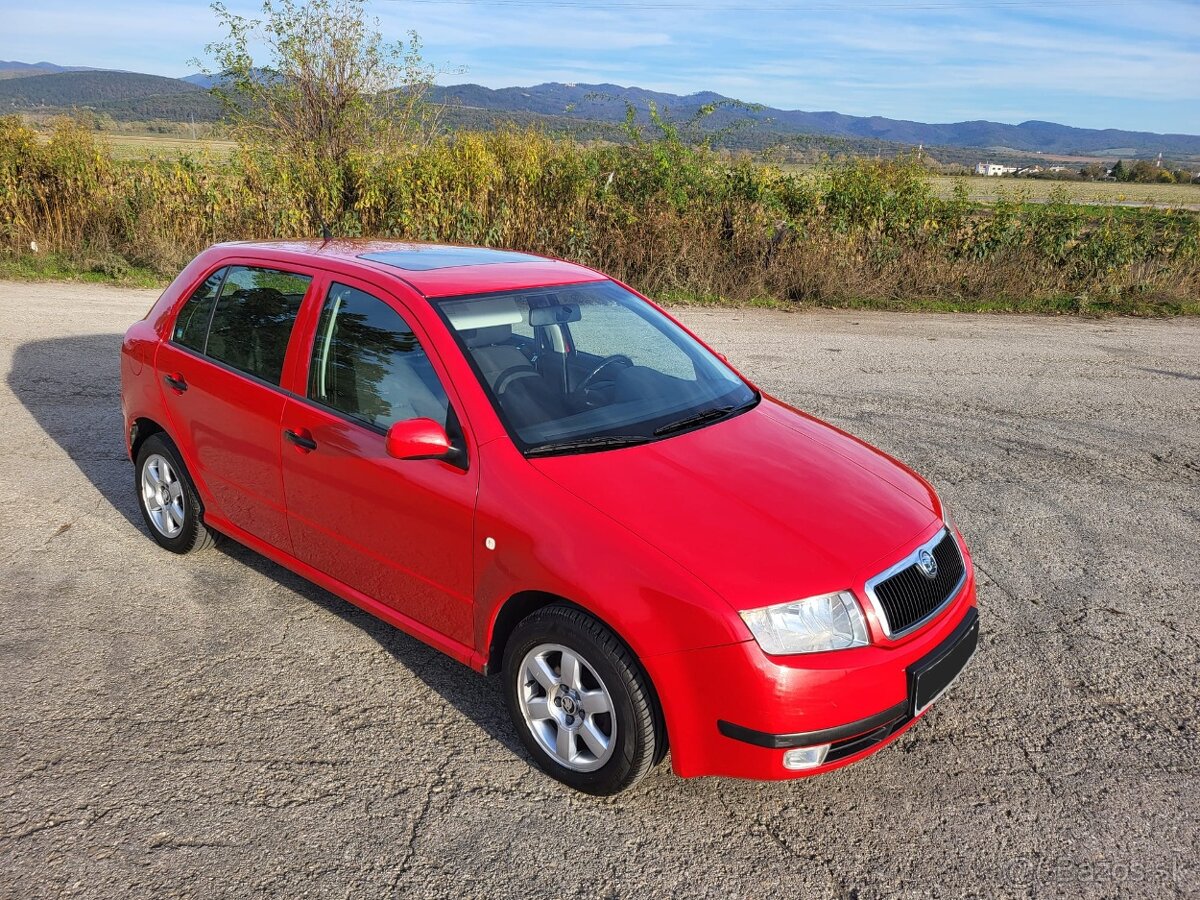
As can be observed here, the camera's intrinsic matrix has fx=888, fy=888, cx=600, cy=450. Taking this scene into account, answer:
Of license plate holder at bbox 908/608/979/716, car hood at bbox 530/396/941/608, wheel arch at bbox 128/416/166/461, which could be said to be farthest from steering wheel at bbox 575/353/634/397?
wheel arch at bbox 128/416/166/461

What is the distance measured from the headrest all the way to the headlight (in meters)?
1.54

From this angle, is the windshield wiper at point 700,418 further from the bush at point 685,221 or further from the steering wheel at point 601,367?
the bush at point 685,221

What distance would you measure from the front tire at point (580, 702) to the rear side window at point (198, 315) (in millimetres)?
2520

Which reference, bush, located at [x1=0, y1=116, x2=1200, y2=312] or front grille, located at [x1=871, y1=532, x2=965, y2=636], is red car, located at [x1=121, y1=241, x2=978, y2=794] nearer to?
front grille, located at [x1=871, y1=532, x2=965, y2=636]

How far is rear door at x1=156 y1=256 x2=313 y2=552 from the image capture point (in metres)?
3.97

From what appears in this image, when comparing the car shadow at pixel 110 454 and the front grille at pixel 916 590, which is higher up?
the front grille at pixel 916 590

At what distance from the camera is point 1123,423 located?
7.75 m

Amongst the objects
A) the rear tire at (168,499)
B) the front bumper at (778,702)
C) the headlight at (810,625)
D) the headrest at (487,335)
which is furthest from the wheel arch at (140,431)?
the headlight at (810,625)

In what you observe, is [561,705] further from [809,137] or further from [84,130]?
[84,130]

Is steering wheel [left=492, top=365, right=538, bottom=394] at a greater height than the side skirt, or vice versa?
steering wheel [left=492, top=365, right=538, bottom=394]

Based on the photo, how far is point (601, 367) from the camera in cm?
384

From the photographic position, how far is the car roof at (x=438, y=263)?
12.2 ft

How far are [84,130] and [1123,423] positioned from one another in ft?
53.2

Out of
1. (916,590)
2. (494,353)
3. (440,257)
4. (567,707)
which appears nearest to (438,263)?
(440,257)
